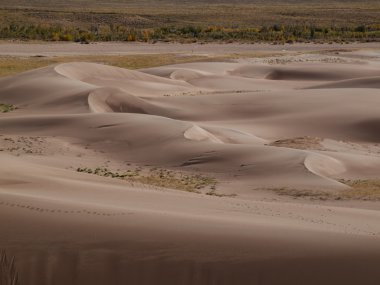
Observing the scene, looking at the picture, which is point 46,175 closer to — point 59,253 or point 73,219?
point 73,219

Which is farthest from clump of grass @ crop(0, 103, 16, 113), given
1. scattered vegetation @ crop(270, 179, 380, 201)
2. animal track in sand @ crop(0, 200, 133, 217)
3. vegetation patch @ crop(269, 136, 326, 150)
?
animal track in sand @ crop(0, 200, 133, 217)

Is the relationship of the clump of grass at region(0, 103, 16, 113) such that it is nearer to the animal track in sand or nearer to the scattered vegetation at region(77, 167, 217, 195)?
the scattered vegetation at region(77, 167, 217, 195)

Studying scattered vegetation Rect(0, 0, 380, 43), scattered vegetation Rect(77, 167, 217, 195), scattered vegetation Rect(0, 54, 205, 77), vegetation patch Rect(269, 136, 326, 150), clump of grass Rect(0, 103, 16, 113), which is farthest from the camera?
scattered vegetation Rect(0, 0, 380, 43)

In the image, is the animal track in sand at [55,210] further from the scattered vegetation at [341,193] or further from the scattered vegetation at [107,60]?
the scattered vegetation at [107,60]

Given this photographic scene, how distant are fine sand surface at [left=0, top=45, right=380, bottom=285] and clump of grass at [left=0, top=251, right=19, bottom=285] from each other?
6cm

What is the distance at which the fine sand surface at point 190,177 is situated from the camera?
22.4ft

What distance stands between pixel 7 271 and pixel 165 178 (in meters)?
7.36

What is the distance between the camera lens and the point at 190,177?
1405 cm

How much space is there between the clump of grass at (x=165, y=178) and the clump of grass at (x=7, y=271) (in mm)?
6133

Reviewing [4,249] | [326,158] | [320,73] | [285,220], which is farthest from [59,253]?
[320,73]

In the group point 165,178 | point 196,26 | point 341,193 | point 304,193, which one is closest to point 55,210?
point 304,193

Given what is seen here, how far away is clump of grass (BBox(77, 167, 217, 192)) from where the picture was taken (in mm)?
13180

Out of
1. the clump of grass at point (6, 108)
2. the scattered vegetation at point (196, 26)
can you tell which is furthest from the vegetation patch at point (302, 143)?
the scattered vegetation at point (196, 26)

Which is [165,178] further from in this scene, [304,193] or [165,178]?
[304,193]
